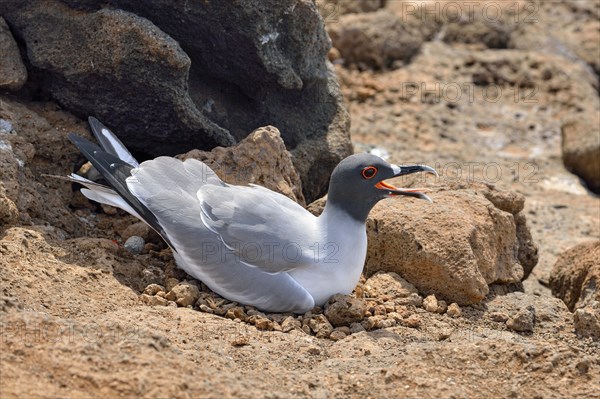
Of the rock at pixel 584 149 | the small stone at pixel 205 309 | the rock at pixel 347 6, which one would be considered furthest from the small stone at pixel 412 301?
the rock at pixel 347 6

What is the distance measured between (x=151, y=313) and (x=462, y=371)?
1.84 meters

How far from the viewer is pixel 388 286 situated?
6852 mm

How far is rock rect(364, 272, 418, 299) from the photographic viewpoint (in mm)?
6789

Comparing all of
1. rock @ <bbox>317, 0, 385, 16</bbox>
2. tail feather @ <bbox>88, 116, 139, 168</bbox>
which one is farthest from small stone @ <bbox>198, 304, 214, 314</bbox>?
rock @ <bbox>317, 0, 385, 16</bbox>

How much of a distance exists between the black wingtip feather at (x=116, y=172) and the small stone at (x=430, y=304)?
1.72 meters

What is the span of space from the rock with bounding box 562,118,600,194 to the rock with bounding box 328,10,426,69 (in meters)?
2.31

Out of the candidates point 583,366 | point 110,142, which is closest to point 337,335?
point 583,366

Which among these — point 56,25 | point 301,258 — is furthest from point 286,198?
point 56,25

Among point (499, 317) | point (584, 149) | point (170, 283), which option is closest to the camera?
point (170, 283)

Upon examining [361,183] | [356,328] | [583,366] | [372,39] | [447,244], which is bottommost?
[372,39]

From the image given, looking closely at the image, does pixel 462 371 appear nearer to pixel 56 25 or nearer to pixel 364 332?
pixel 364 332

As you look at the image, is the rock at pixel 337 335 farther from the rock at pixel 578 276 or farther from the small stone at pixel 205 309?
the rock at pixel 578 276

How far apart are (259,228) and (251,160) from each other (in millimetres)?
902

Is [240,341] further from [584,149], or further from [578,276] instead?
[584,149]
